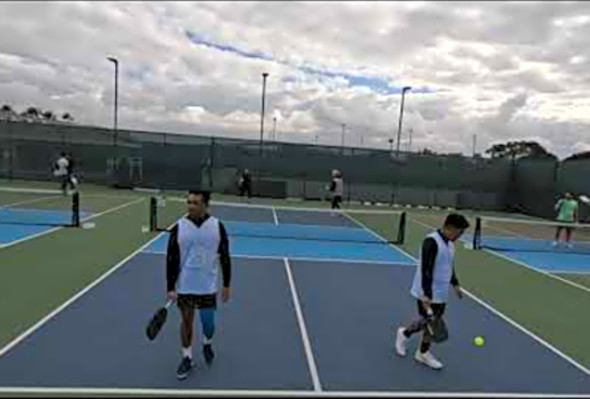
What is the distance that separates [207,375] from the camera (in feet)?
20.0

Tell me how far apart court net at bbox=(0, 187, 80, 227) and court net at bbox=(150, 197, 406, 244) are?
220cm

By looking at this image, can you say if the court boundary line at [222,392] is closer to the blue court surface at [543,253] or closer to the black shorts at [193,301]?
the black shorts at [193,301]

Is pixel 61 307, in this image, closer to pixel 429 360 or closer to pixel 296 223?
pixel 429 360

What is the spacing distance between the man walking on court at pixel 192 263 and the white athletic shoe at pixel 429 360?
2111 mm

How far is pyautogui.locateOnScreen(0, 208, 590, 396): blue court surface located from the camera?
5.95 m

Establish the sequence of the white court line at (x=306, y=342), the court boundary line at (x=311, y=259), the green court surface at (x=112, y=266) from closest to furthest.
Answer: the white court line at (x=306, y=342)
the green court surface at (x=112, y=266)
the court boundary line at (x=311, y=259)

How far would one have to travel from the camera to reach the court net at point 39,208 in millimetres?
17172

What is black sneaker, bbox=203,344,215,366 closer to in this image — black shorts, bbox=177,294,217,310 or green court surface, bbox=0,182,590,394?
black shorts, bbox=177,294,217,310

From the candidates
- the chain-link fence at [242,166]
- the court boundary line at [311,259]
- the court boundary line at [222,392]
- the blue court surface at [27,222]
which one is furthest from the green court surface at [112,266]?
the chain-link fence at [242,166]

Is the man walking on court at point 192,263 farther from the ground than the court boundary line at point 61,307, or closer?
farther from the ground

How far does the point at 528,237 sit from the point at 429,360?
16286 millimetres

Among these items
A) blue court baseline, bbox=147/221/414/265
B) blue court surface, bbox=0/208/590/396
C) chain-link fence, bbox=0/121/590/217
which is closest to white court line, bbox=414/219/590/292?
blue court baseline, bbox=147/221/414/265

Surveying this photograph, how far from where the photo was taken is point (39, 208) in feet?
70.5

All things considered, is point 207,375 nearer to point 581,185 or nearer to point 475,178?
point 581,185
